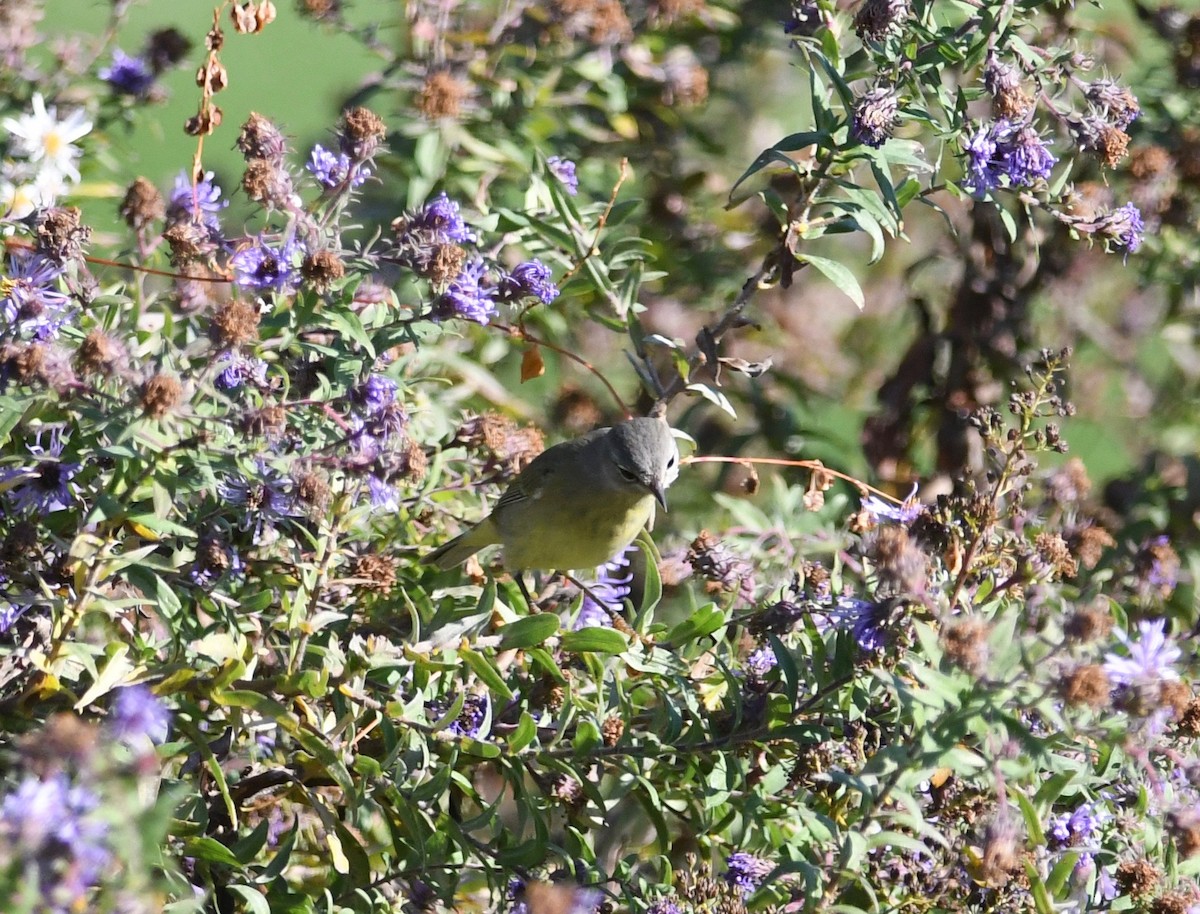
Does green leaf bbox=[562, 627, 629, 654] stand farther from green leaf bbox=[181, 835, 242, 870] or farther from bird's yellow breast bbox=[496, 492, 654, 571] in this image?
bird's yellow breast bbox=[496, 492, 654, 571]

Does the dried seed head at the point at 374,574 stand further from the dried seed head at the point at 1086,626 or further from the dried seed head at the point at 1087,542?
the dried seed head at the point at 1087,542

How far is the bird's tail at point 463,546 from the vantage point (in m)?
3.22

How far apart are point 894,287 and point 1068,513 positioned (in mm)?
3883

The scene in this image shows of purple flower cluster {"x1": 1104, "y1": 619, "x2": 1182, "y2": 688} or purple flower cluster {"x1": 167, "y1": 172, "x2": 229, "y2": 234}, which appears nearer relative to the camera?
purple flower cluster {"x1": 1104, "y1": 619, "x2": 1182, "y2": 688}

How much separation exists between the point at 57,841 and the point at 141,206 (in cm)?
174

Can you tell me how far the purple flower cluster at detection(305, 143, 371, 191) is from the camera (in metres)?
2.81

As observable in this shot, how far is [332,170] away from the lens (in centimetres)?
289

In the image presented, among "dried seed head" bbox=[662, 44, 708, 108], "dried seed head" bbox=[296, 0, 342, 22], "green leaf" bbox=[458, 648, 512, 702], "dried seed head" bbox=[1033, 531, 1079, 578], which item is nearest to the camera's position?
"dried seed head" bbox=[1033, 531, 1079, 578]

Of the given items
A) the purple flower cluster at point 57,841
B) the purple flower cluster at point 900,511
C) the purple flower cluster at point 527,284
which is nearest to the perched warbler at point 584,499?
the purple flower cluster at point 527,284

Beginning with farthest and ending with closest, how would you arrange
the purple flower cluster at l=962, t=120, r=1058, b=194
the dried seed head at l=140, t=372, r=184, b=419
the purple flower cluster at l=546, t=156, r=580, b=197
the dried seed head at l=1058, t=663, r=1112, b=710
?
1. the purple flower cluster at l=546, t=156, r=580, b=197
2. the purple flower cluster at l=962, t=120, r=1058, b=194
3. the dried seed head at l=140, t=372, r=184, b=419
4. the dried seed head at l=1058, t=663, r=1112, b=710

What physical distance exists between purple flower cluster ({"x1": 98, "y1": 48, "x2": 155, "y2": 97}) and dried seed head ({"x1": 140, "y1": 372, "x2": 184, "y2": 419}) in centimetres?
233

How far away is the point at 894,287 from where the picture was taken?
6664 millimetres

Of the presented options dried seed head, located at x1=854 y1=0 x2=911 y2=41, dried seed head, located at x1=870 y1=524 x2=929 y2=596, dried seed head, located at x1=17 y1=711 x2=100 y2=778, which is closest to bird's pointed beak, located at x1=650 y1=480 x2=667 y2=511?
dried seed head, located at x1=854 y1=0 x2=911 y2=41

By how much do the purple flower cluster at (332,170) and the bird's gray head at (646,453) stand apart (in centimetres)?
117
